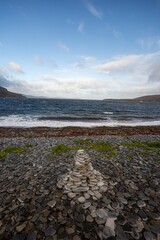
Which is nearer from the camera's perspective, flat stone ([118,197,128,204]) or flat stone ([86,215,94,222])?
flat stone ([86,215,94,222])

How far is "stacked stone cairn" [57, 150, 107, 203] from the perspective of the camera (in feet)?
16.2

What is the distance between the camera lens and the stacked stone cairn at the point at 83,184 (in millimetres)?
4934

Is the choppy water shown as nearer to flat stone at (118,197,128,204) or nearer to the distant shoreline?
the distant shoreline

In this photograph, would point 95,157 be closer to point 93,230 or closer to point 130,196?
point 130,196

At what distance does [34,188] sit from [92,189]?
6.82 ft

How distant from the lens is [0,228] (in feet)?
12.4

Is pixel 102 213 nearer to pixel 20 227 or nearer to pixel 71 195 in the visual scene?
pixel 71 195

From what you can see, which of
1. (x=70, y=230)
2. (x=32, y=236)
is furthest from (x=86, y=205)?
(x=32, y=236)

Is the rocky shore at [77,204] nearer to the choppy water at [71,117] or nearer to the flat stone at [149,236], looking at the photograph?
the flat stone at [149,236]

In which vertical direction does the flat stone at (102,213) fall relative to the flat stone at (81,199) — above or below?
above

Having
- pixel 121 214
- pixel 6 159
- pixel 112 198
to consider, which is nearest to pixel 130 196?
pixel 112 198

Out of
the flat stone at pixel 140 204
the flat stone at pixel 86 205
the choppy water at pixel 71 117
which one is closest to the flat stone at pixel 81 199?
the flat stone at pixel 86 205

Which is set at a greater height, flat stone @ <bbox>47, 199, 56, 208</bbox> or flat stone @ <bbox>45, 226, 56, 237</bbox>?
flat stone @ <bbox>45, 226, 56, 237</bbox>

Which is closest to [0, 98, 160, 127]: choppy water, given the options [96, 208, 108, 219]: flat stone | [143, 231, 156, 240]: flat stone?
→ [96, 208, 108, 219]: flat stone
